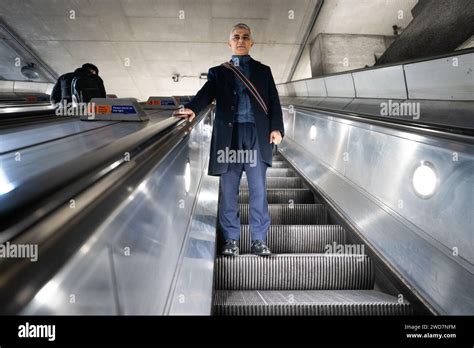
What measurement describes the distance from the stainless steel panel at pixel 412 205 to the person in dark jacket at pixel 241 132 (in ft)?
2.75

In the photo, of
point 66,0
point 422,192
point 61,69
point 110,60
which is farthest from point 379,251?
point 61,69

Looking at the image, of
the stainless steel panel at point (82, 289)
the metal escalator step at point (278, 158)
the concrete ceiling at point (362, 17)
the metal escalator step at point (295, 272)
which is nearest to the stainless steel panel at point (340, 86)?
the metal escalator step at point (278, 158)

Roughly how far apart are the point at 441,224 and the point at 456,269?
278 millimetres

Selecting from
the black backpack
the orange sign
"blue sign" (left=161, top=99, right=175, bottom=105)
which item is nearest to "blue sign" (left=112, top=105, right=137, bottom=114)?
the orange sign

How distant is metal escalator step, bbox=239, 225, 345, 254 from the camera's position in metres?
2.87

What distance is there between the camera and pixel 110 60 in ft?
34.2

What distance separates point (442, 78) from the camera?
3004 mm

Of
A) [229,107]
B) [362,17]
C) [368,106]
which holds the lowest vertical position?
[229,107]

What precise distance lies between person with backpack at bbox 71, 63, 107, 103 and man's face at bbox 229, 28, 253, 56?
333 cm

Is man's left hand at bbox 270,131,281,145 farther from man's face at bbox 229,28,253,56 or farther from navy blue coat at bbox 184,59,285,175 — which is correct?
man's face at bbox 229,28,253,56

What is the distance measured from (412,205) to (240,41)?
1.70m

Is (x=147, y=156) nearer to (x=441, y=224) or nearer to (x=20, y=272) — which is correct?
(x=20, y=272)

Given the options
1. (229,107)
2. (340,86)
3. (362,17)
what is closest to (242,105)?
(229,107)

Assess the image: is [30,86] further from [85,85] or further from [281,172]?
[281,172]
